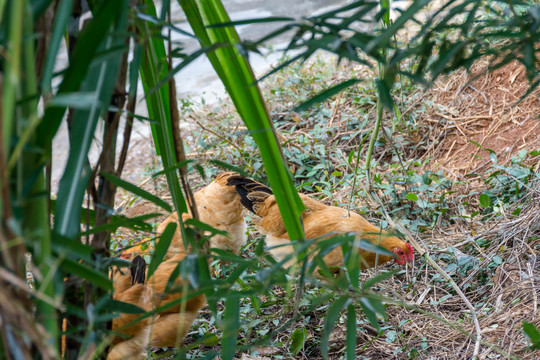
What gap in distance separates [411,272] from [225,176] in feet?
3.38

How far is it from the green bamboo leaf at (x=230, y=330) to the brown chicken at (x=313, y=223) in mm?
1236

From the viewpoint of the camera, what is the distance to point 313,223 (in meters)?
2.25

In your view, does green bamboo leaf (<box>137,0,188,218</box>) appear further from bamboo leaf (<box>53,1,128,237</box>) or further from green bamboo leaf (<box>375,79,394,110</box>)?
green bamboo leaf (<box>375,79,394,110</box>)

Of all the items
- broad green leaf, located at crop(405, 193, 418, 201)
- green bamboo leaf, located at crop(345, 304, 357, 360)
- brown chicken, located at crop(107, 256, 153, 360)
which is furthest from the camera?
broad green leaf, located at crop(405, 193, 418, 201)

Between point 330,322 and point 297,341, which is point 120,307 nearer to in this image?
point 330,322

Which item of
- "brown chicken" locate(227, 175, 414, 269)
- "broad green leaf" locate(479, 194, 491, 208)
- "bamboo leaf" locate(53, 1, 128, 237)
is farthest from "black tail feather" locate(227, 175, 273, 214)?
"bamboo leaf" locate(53, 1, 128, 237)

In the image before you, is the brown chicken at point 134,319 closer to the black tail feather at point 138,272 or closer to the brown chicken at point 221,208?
the black tail feather at point 138,272

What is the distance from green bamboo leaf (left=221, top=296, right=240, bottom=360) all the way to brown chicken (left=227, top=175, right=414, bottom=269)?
4.06ft

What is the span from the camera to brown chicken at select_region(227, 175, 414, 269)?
2.12m

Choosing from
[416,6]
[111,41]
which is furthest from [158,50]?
[416,6]

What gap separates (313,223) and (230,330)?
5.37ft

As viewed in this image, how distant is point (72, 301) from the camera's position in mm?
712

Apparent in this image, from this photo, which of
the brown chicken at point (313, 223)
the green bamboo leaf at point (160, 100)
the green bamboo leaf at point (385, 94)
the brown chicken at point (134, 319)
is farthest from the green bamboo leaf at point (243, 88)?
the brown chicken at point (313, 223)

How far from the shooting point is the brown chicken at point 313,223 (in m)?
2.12
